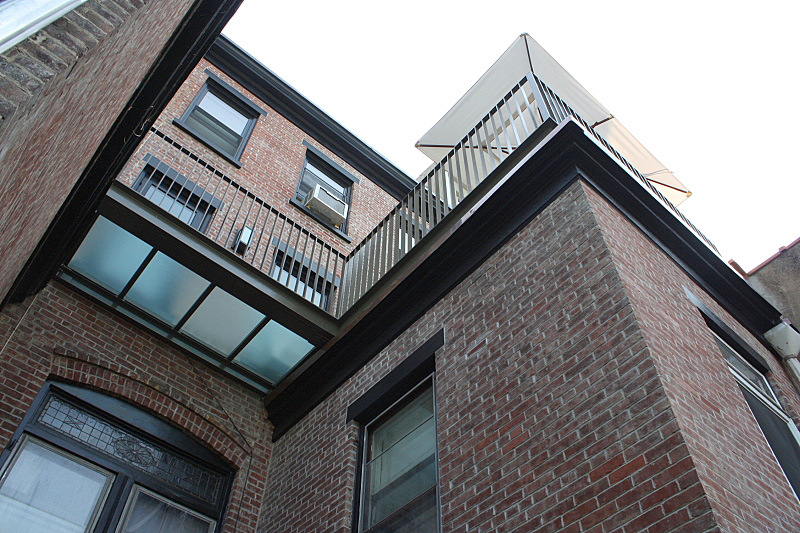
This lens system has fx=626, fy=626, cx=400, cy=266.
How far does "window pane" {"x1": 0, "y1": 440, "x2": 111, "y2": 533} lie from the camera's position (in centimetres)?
590

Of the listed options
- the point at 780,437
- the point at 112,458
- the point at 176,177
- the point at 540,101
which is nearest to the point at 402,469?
the point at 112,458

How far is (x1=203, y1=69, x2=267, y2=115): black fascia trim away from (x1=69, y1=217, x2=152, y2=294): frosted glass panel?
6.87 metres

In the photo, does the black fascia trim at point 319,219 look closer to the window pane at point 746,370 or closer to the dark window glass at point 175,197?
the dark window glass at point 175,197

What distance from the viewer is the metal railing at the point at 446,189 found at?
760 cm

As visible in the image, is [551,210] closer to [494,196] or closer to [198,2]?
[494,196]

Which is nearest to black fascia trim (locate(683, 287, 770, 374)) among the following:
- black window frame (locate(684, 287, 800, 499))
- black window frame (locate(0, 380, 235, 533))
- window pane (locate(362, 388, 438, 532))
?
black window frame (locate(684, 287, 800, 499))

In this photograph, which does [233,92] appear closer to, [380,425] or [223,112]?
[223,112]

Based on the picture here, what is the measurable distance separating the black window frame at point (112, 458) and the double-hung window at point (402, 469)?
2053 mm

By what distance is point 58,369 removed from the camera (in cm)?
695

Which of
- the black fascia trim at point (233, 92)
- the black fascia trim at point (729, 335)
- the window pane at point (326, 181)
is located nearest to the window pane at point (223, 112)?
the black fascia trim at point (233, 92)

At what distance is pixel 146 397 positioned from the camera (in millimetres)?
7465

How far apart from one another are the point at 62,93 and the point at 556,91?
32.0ft

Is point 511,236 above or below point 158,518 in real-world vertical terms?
above

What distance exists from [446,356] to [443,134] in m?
6.67
